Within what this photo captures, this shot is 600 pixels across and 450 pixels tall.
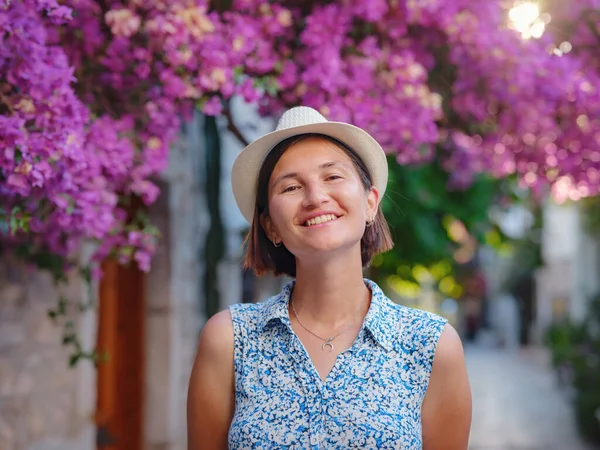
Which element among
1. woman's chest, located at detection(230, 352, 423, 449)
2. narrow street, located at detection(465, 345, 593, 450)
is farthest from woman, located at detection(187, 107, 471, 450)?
narrow street, located at detection(465, 345, 593, 450)

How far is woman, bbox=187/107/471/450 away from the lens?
197 cm

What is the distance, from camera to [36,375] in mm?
3734

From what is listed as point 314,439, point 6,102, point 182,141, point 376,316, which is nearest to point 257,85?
point 6,102

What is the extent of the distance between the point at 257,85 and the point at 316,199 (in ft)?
4.50

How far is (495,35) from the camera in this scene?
386 cm

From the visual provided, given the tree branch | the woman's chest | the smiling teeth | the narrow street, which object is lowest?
the narrow street

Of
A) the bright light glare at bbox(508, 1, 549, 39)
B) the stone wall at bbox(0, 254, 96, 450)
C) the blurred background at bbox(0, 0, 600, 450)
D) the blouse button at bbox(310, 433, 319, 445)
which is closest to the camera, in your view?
the blouse button at bbox(310, 433, 319, 445)

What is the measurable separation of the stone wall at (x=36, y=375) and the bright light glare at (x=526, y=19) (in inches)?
96.9

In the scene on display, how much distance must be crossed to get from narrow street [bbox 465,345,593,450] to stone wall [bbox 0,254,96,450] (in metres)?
6.16

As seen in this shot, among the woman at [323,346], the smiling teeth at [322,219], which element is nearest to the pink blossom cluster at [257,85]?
the woman at [323,346]

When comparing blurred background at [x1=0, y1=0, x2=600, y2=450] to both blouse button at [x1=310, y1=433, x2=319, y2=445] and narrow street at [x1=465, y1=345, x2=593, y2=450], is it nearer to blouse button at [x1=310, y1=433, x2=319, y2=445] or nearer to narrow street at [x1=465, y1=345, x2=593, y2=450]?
blouse button at [x1=310, y1=433, x2=319, y2=445]

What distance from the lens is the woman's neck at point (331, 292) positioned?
2127 millimetres

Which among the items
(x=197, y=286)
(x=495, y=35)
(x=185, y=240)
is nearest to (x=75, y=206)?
(x=495, y=35)

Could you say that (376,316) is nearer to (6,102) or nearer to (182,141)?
(6,102)
